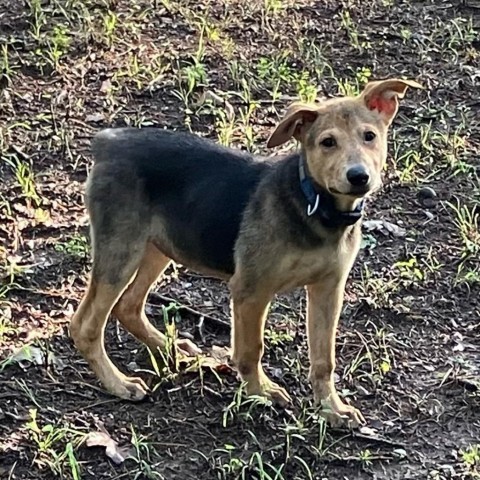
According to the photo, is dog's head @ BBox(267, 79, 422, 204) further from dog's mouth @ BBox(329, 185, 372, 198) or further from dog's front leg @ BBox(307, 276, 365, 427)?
dog's front leg @ BBox(307, 276, 365, 427)

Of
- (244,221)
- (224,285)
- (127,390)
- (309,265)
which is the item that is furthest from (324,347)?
(224,285)

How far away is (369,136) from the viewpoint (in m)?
5.16

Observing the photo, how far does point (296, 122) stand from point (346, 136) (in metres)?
0.27

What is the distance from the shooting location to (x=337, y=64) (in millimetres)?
9172

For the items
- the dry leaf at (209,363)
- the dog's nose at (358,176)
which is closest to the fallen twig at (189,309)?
the dry leaf at (209,363)

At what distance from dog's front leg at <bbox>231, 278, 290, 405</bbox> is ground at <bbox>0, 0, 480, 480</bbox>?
102 millimetres

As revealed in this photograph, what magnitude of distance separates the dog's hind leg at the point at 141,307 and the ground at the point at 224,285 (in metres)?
0.13

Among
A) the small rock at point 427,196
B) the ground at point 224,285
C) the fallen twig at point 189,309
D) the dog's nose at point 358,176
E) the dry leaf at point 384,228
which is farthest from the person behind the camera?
the small rock at point 427,196

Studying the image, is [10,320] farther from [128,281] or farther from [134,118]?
[134,118]

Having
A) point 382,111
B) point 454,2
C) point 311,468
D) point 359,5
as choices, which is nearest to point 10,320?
point 311,468

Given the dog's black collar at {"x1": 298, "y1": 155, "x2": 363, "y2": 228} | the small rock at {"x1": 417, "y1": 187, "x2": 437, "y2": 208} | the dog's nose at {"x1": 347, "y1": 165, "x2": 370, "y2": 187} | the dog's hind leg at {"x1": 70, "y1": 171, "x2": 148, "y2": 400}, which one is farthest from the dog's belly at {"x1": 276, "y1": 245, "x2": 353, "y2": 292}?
the small rock at {"x1": 417, "y1": 187, "x2": 437, "y2": 208}

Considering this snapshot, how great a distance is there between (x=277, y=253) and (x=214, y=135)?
294 cm

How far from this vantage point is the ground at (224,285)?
5371mm

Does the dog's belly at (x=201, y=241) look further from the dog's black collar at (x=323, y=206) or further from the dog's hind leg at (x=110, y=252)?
the dog's black collar at (x=323, y=206)
